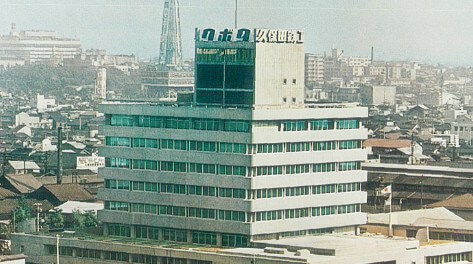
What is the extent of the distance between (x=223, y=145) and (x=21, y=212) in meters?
42.4

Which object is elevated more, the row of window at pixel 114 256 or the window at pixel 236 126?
the window at pixel 236 126

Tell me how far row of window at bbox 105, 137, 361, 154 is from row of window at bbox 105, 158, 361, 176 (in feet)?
3.14

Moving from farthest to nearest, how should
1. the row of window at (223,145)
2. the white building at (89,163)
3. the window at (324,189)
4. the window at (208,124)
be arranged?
1. the white building at (89,163)
2. the window at (324,189)
3. the window at (208,124)
4. the row of window at (223,145)

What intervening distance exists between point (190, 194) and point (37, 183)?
67.0 m

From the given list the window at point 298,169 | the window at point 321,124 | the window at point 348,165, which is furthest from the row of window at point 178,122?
the window at point 348,165

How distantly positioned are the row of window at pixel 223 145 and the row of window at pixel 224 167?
96 centimetres

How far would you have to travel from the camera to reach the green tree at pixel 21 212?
136 meters

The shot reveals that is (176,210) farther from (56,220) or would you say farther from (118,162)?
(56,220)

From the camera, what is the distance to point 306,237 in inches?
3991

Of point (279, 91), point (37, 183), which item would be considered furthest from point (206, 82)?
point (37, 183)

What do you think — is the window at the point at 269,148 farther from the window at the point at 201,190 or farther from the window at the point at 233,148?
the window at the point at 201,190

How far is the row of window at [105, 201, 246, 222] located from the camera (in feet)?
328

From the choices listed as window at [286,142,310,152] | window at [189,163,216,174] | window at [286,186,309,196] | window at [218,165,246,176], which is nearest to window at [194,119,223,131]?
window at [189,163,216,174]

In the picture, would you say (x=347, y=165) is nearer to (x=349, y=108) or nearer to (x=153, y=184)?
(x=349, y=108)
